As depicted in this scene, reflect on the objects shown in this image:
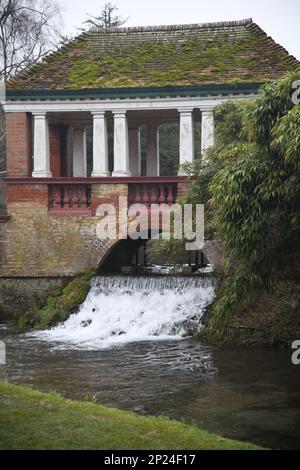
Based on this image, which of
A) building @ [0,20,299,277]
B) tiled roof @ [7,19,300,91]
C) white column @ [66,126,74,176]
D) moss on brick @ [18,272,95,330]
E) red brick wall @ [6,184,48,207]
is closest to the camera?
moss on brick @ [18,272,95,330]

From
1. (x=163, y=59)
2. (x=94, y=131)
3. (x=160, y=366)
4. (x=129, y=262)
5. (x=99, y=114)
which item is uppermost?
(x=163, y=59)

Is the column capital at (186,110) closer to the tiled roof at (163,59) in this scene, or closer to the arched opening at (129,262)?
the tiled roof at (163,59)

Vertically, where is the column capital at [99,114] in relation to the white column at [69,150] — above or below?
above

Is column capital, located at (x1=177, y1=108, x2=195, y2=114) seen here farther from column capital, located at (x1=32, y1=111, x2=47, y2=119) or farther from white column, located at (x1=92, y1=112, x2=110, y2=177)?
column capital, located at (x1=32, y1=111, x2=47, y2=119)

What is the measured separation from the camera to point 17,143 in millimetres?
18078

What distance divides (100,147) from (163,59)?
294 cm

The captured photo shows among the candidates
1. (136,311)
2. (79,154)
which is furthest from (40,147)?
(136,311)

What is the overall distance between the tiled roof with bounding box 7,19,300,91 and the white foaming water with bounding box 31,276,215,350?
4.83 metres

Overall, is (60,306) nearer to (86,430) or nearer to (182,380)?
(182,380)

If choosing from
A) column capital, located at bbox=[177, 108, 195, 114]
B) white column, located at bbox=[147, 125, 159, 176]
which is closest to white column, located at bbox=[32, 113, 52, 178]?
column capital, located at bbox=[177, 108, 195, 114]

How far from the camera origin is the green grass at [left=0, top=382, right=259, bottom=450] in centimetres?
730

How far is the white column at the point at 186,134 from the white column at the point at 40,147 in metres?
3.42

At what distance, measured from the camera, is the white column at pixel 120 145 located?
18038mm

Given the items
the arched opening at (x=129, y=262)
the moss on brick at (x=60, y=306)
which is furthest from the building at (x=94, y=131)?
the arched opening at (x=129, y=262)
